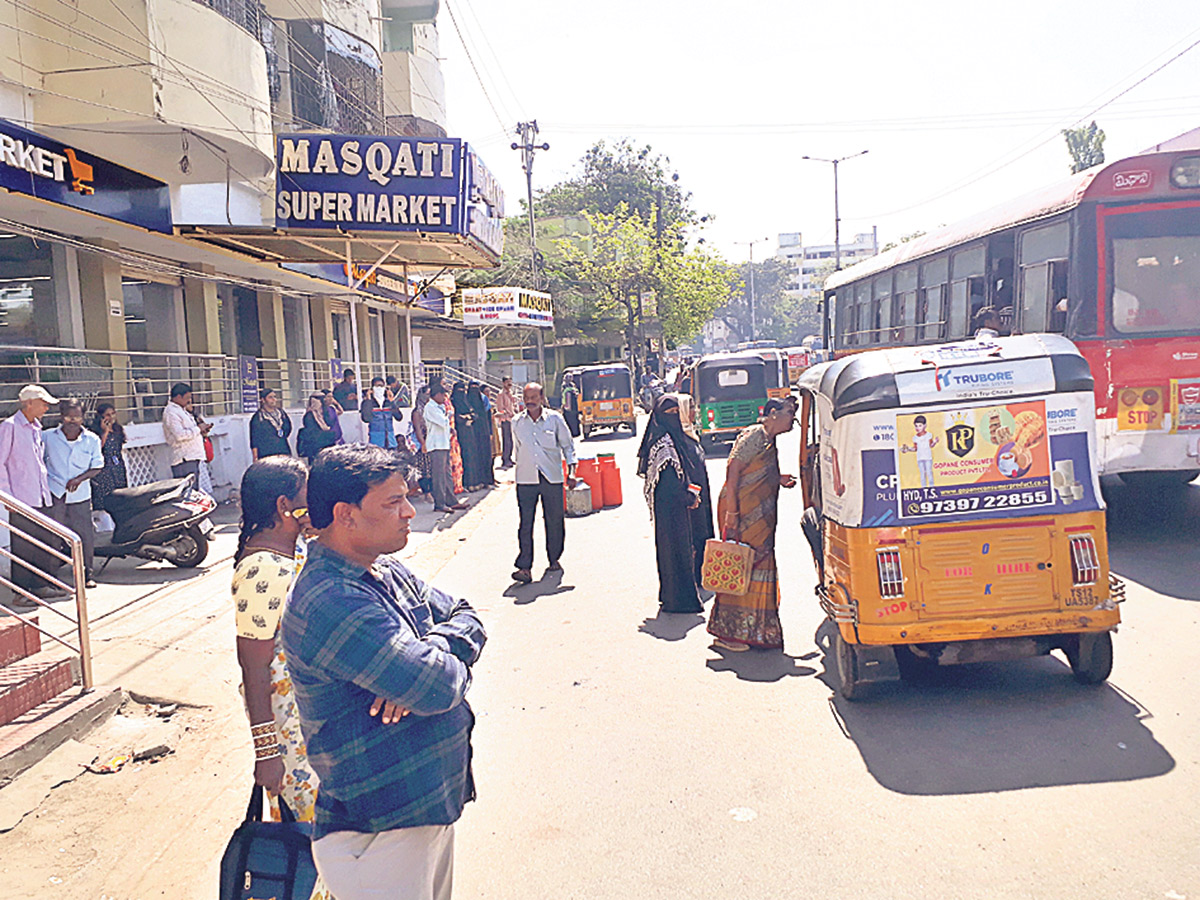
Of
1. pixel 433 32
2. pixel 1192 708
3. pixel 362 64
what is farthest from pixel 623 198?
pixel 1192 708

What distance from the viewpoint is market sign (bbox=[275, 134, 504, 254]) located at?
500 inches

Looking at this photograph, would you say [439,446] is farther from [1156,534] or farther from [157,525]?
[1156,534]

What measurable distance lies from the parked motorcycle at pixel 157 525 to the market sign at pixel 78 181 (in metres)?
3.05

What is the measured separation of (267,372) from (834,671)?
15.7 m

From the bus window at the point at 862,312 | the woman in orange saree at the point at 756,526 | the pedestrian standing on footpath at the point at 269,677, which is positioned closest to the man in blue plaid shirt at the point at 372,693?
the pedestrian standing on footpath at the point at 269,677

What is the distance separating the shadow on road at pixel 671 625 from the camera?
281 inches

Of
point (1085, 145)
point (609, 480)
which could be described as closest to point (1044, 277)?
point (609, 480)

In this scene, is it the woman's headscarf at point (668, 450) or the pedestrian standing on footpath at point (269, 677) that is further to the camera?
the woman's headscarf at point (668, 450)

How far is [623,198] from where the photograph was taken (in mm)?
62656

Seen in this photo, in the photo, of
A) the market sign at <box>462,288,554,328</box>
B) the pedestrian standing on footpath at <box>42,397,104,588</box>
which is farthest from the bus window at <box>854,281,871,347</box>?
the market sign at <box>462,288,554,328</box>

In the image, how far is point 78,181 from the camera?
10141mm

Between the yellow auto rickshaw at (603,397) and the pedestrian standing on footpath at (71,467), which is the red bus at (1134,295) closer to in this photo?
the pedestrian standing on footpath at (71,467)

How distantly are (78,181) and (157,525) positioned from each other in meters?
3.76

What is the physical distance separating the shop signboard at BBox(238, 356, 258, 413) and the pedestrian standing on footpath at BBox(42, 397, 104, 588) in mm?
7351
